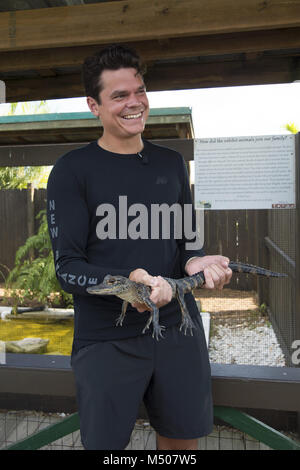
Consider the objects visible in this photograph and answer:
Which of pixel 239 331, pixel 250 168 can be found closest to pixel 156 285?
pixel 250 168

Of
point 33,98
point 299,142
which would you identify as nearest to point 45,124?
point 33,98

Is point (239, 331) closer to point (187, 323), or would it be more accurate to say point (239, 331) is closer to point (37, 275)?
point (37, 275)

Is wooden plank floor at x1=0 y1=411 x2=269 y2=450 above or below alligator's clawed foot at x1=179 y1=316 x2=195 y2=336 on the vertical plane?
below

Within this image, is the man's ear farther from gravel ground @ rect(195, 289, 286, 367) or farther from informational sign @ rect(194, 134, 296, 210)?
gravel ground @ rect(195, 289, 286, 367)

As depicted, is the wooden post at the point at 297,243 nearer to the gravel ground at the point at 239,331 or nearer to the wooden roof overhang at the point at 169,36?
the wooden roof overhang at the point at 169,36

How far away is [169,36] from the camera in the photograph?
6.92ft

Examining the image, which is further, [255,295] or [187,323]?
[255,295]

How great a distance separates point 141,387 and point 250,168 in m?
1.33

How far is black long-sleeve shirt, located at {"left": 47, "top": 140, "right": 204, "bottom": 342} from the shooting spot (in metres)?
1.42

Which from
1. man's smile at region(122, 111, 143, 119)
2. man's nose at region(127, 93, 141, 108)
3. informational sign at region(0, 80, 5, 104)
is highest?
informational sign at region(0, 80, 5, 104)

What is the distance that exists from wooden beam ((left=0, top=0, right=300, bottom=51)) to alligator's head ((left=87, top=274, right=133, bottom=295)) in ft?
4.93

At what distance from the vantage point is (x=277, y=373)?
6.54 feet

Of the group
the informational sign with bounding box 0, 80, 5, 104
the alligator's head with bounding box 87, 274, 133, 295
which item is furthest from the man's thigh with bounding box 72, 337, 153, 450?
the informational sign with bounding box 0, 80, 5, 104

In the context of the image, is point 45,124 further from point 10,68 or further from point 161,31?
point 161,31
